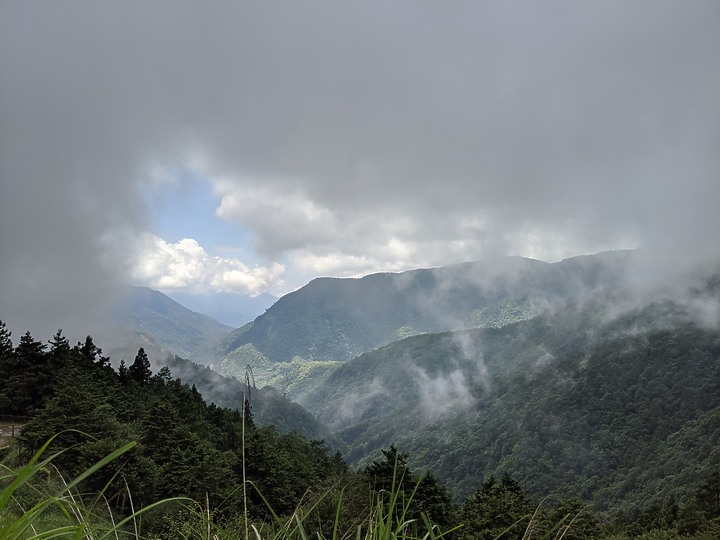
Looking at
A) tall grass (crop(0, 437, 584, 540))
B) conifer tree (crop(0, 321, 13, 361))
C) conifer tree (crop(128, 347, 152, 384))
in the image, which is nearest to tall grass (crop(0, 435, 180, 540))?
tall grass (crop(0, 437, 584, 540))

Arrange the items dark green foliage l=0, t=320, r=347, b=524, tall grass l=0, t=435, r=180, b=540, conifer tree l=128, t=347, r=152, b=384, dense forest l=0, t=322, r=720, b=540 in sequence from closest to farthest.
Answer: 1. tall grass l=0, t=435, r=180, b=540
2. dense forest l=0, t=322, r=720, b=540
3. dark green foliage l=0, t=320, r=347, b=524
4. conifer tree l=128, t=347, r=152, b=384

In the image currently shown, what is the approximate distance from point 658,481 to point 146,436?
173m

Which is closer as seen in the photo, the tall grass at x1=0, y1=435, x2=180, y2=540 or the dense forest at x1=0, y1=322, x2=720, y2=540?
the tall grass at x1=0, y1=435, x2=180, y2=540

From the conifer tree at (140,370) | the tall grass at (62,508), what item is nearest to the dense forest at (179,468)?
the conifer tree at (140,370)

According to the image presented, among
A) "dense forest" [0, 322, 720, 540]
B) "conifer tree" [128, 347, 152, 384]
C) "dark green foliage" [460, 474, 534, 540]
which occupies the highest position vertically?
"conifer tree" [128, 347, 152, 384]

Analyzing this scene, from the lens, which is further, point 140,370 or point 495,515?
point 140,370

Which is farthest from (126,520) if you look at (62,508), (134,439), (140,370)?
(140,370)

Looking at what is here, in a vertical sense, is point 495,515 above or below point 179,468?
below

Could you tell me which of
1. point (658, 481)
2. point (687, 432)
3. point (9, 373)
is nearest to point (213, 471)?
point (9, 373)

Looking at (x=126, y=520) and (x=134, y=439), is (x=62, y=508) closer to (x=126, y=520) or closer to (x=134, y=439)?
(x=126, y=520)

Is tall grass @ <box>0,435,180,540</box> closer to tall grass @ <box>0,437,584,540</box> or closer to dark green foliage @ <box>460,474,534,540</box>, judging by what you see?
tall grass @ <box>0,437,584,540</box>

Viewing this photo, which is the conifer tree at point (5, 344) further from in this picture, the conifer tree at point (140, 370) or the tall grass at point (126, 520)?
the tall grass at point (126, 520)

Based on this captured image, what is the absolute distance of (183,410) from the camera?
49.6m

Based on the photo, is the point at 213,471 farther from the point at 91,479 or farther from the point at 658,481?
the point at 658,481
